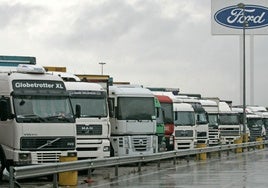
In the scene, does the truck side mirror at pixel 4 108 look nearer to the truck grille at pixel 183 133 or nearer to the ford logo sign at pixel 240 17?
the truck grille at pixel 183 133

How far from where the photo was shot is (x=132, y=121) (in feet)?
84.0

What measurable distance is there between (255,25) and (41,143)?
155 feet

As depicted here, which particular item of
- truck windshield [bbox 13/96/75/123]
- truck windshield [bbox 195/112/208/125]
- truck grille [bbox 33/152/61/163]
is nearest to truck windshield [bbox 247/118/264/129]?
truck windshield [bbox 195/112/208/125]

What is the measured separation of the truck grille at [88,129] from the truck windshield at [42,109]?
2657 mm

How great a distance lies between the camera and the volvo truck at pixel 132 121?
25.4m

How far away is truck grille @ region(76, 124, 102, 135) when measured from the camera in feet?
72.0

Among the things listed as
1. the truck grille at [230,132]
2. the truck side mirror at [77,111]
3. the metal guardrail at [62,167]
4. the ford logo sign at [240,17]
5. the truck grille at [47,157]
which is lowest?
the metal guardrail at [62,167]

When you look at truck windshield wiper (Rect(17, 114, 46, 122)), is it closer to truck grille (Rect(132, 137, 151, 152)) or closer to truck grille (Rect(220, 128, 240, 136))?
truck grille (Rect(132, 137, 151, 152))

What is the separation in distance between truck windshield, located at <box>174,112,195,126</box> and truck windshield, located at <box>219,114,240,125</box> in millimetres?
9072

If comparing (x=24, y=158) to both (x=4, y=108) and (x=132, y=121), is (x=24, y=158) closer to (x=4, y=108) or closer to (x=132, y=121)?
(x=4, y=108)

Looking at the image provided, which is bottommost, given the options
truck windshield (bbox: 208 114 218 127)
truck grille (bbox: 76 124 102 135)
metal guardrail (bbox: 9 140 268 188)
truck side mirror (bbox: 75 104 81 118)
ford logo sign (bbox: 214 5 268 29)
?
metal guardrail (bbox: 9 140 268 188)

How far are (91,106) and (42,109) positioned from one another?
3.75m

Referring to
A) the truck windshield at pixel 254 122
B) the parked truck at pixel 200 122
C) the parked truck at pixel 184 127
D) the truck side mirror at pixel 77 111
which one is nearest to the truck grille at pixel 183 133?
the parked truck at pixel 184 127

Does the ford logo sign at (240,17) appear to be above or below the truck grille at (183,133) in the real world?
above
